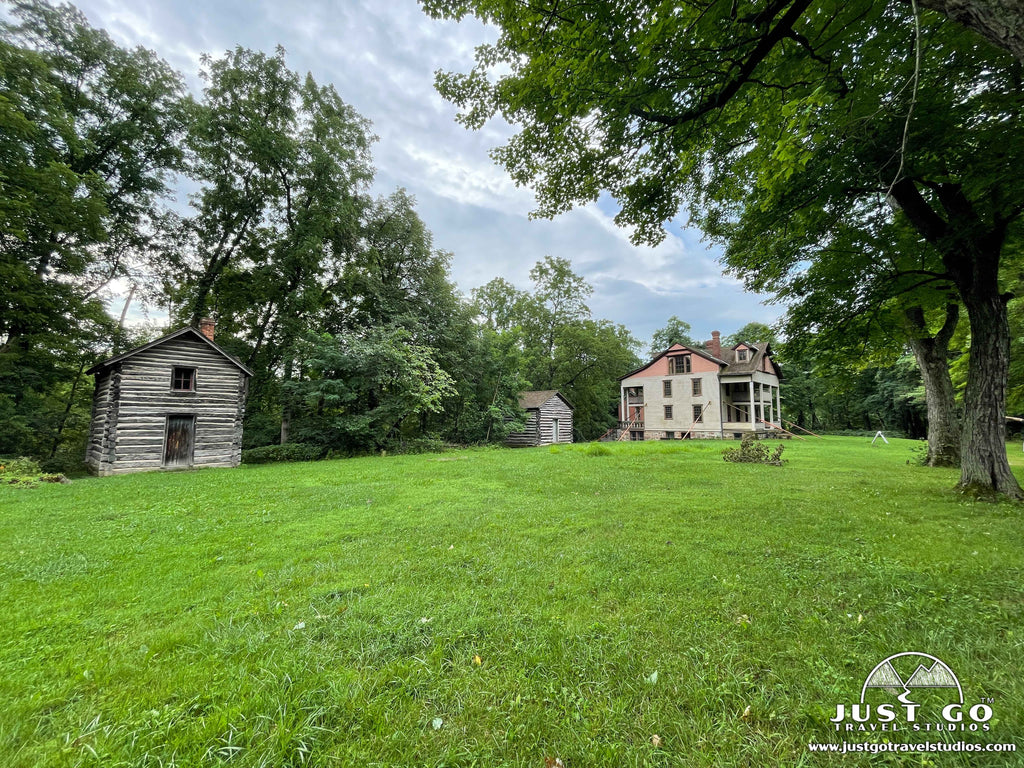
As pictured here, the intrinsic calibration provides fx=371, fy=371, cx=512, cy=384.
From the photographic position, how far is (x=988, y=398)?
6945 mm

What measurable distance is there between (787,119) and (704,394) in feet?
95.9

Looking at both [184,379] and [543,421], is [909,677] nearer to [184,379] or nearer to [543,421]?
[184,379]

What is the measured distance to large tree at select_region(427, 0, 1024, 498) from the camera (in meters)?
4.51

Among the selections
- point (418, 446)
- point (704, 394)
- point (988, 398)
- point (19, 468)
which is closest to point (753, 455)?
point (988, 398)

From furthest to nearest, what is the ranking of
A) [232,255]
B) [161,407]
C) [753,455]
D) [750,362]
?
[750,362] → [232,255] → [161,407] → [753,455]

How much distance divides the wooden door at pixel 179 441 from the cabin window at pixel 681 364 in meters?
32.0

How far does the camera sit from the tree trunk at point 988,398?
6.89 meters

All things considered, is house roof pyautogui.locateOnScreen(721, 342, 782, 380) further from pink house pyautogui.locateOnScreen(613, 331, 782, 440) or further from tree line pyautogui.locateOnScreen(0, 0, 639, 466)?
tree line pyautogui.locateOnScreen(0, 0, 639, 466)

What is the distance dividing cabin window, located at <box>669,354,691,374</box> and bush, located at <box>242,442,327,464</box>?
27616 mm

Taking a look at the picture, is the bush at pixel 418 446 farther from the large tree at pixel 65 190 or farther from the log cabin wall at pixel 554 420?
the large tree at pixel 65 190

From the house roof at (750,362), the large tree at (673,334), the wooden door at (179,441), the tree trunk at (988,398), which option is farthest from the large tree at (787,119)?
the large tree at (673,334)

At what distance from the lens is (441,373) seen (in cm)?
2086

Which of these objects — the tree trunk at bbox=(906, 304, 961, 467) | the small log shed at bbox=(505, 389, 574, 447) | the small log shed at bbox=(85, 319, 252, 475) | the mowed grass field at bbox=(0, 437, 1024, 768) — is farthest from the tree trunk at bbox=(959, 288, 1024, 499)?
the small log shed at bbox=(85, 319, 252, 475)

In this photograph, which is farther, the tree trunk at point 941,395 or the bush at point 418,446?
the bush at point 418,446
